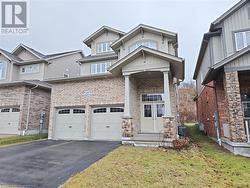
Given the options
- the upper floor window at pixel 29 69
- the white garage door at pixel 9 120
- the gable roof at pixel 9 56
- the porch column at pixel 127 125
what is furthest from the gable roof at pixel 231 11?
the gable roof at pixel 9 56

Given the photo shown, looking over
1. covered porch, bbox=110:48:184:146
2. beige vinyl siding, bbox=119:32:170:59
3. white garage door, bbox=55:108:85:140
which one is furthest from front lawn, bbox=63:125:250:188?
beige vinyl siding, bbox=119:32:170:59

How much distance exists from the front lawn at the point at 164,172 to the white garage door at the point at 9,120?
1137 cm

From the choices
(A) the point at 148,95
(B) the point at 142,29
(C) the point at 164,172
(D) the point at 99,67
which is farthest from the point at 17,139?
(B) the point at 142,29

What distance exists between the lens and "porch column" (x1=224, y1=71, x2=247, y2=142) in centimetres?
838

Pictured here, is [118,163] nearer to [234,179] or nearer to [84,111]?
[234,179]

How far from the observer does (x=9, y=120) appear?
1518cm

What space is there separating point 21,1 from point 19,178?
15.1m

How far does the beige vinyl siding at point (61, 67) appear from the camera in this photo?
65.5ft

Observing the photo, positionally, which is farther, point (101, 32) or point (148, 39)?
point (101, 32)

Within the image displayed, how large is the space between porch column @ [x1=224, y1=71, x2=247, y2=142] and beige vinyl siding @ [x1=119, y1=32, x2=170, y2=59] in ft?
19.8

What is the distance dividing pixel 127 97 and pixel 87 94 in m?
3.83

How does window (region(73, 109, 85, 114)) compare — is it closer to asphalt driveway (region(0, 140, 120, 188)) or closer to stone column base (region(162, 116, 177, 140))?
asphalt driveway (region(0, 140, 120, 188))

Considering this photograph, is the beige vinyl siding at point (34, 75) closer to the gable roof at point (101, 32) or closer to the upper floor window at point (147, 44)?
the gable roof at point (101, 32)

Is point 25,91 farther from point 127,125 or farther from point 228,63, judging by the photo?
point 228,63
